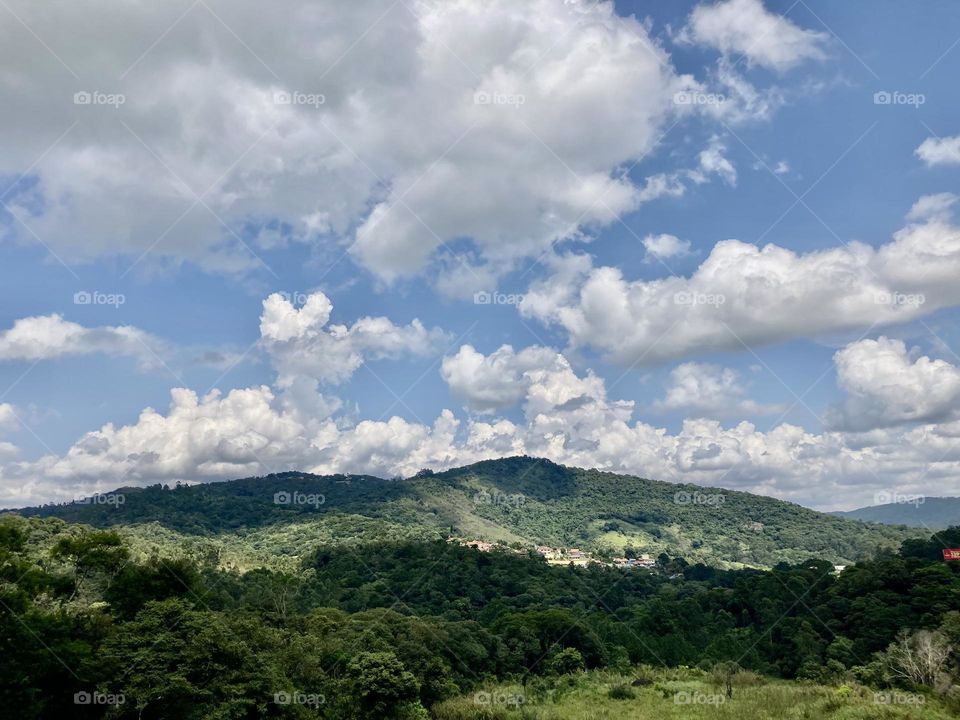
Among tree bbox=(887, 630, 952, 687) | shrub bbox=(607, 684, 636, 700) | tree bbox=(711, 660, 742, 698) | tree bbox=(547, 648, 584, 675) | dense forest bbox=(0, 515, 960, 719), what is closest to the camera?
dense forest bbox=(0, 515, 960, 719)

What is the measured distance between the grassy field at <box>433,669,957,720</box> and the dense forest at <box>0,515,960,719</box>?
1723mm

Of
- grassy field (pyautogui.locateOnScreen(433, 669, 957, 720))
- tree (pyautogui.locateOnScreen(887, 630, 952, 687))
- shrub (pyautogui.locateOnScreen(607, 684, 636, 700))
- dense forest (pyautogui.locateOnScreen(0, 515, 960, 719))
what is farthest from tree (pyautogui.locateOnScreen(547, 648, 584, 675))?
tree (pyautogui.locateOnScreen(887, 630, 952, 687))

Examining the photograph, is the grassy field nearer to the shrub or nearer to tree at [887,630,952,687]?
the shrub

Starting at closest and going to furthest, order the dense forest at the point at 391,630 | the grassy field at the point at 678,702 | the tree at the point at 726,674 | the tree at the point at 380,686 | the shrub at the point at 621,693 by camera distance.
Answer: the dense forest at the point at 391,630 → the grassy field at the point at 678,702 → the tree at the point at 380,686 → the shrub at the point at 621,693 → the tree at the point at 726,674

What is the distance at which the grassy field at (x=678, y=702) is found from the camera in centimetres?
Answer: 3716

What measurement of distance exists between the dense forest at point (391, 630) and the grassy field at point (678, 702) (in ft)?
5.65

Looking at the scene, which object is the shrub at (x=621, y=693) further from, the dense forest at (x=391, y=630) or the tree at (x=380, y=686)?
the tree at (x=380, y=686)

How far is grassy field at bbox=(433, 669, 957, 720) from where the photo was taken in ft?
122

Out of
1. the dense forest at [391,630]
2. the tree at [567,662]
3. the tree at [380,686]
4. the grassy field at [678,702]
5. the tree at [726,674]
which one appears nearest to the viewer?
the dense forest at [391,630]

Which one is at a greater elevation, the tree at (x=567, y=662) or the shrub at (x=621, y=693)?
the shrub at (x=621, y=693)

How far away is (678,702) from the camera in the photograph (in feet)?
154

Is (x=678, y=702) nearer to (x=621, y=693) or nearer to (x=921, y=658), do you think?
(x=621, y=693)

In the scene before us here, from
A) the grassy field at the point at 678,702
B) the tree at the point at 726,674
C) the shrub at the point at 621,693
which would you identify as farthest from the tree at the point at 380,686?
the tree at the point at 726,674

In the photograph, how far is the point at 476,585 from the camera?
370 ft
